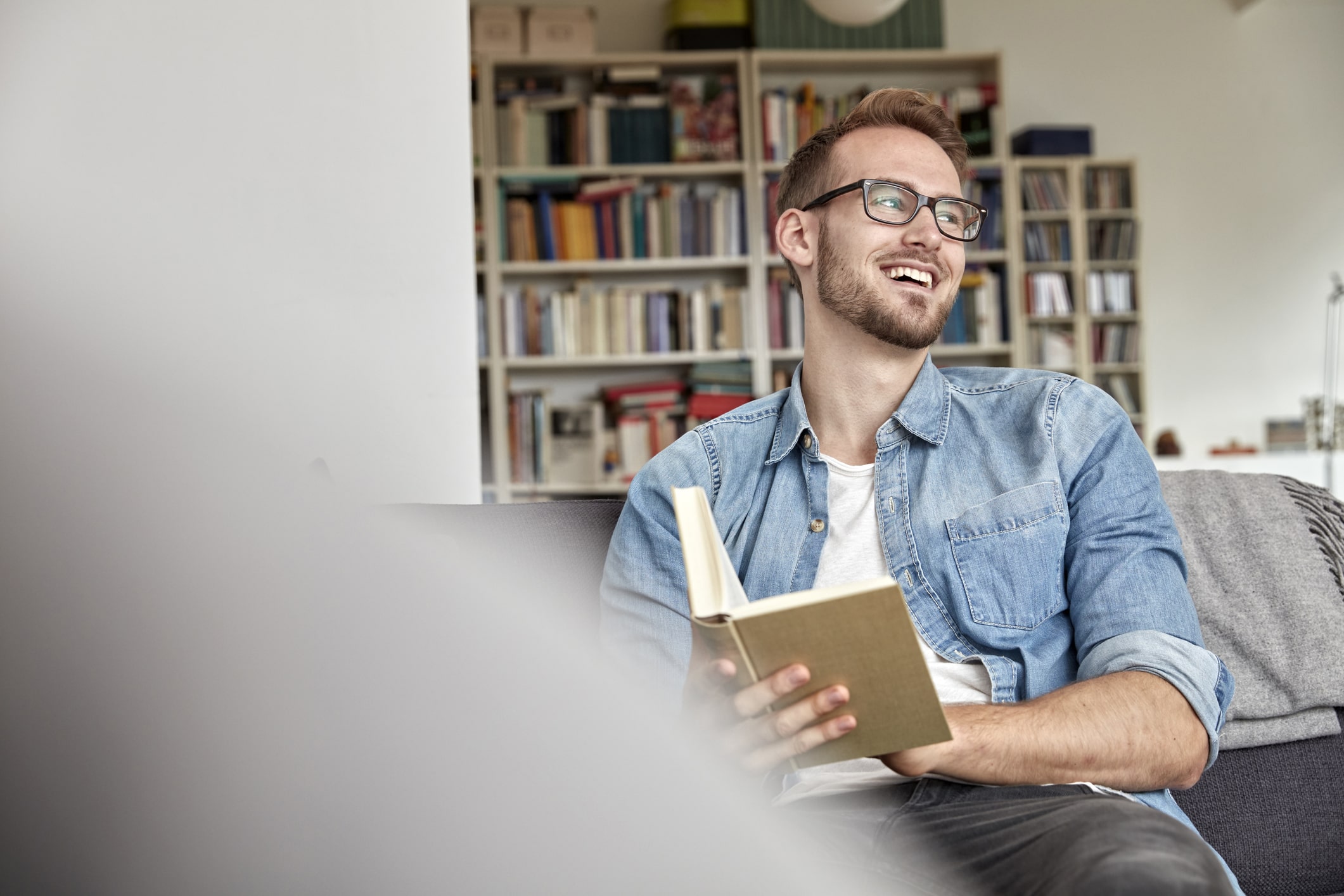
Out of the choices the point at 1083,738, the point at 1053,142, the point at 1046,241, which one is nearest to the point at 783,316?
the point at 1046,241

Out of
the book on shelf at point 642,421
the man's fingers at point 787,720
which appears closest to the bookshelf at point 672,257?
the book on shelf at point 642,421

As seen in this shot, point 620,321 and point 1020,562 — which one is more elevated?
point 620,321

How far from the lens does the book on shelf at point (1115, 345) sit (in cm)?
536

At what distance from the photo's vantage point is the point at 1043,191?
5.29 metres

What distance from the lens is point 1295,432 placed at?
5754 millimetres

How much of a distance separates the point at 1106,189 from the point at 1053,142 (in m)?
0.34

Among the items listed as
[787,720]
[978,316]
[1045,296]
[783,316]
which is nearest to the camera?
[787,720]

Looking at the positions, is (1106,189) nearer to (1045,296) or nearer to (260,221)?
(1045,296)

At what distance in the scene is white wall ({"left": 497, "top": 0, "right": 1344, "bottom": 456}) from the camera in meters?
5.69

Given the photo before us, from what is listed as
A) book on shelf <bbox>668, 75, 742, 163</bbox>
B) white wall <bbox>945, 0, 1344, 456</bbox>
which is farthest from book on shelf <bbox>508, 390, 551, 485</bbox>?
white wall <bbox>945, 0, 1344, 456</bbox>

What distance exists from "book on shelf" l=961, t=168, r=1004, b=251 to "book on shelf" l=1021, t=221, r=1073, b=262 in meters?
0.29

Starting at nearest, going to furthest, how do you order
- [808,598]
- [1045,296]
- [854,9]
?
[808,598] < [854,9] < [1045,296]

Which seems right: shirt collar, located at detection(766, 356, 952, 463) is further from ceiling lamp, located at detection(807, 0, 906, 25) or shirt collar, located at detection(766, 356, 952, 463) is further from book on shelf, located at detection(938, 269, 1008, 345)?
book on shelf, located at detection(938, 269, 1008, 345)

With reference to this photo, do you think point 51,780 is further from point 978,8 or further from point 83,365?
point 978,8
